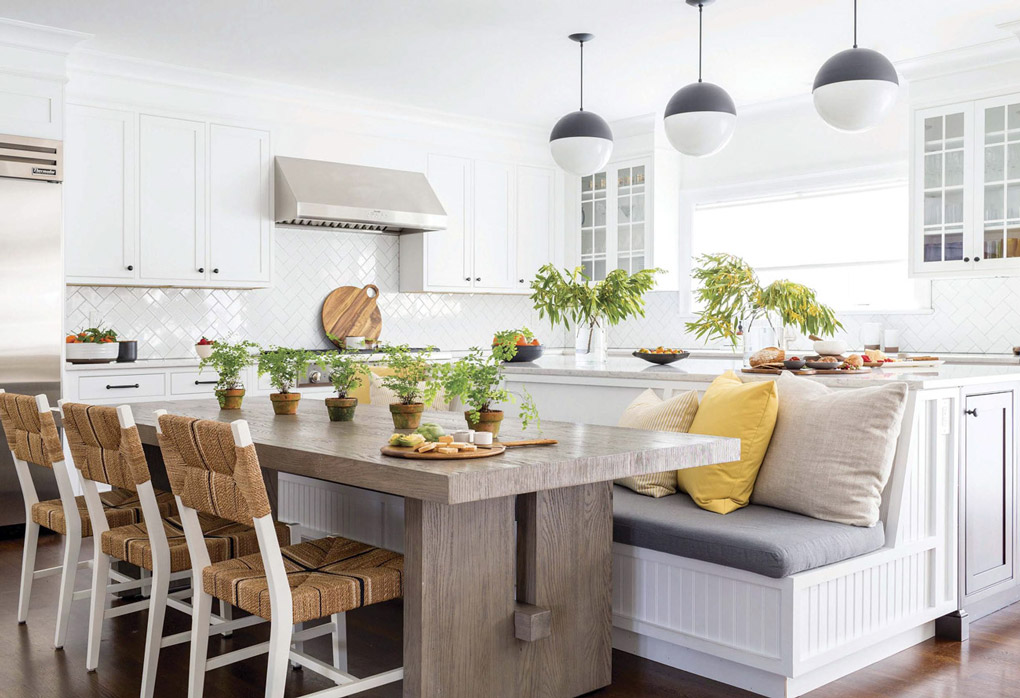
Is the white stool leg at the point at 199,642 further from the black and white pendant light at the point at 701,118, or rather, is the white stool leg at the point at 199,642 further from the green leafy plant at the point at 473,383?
the black and white pendant light at the point at 701,118

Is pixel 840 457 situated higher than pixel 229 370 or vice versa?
pixel 229 370

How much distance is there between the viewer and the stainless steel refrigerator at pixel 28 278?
186 inches

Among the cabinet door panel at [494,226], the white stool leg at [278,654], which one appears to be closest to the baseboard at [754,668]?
the white stool leg at [278,654]

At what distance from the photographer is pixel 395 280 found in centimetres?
696

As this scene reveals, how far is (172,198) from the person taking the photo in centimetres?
557

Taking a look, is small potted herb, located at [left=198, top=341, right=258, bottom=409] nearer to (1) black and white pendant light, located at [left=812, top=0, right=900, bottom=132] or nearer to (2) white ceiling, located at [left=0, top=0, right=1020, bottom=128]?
(2) white ceiling, located at [left=0, top=0, right=1020, bottom=128]

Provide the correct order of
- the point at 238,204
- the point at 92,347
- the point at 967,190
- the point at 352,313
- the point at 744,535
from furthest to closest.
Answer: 1. the point at 352,313
2. the point at 238,204
3. the point at 967,190
4. the point at 92,347
5. the point at 744,535

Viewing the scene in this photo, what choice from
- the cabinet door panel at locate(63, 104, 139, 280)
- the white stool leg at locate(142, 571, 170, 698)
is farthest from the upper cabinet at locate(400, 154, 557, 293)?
the white stool leg at locate(142, 571, 170, 698)

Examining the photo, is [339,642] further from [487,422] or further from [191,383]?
[191,383]

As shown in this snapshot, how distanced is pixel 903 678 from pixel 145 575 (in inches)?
108

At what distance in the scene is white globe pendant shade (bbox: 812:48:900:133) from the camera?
3213mm

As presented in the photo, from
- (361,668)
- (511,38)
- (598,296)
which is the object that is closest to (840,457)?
(361,668)

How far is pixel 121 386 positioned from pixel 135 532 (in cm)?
258

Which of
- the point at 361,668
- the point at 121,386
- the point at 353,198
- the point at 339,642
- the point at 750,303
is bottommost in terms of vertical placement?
the point at 361,668
